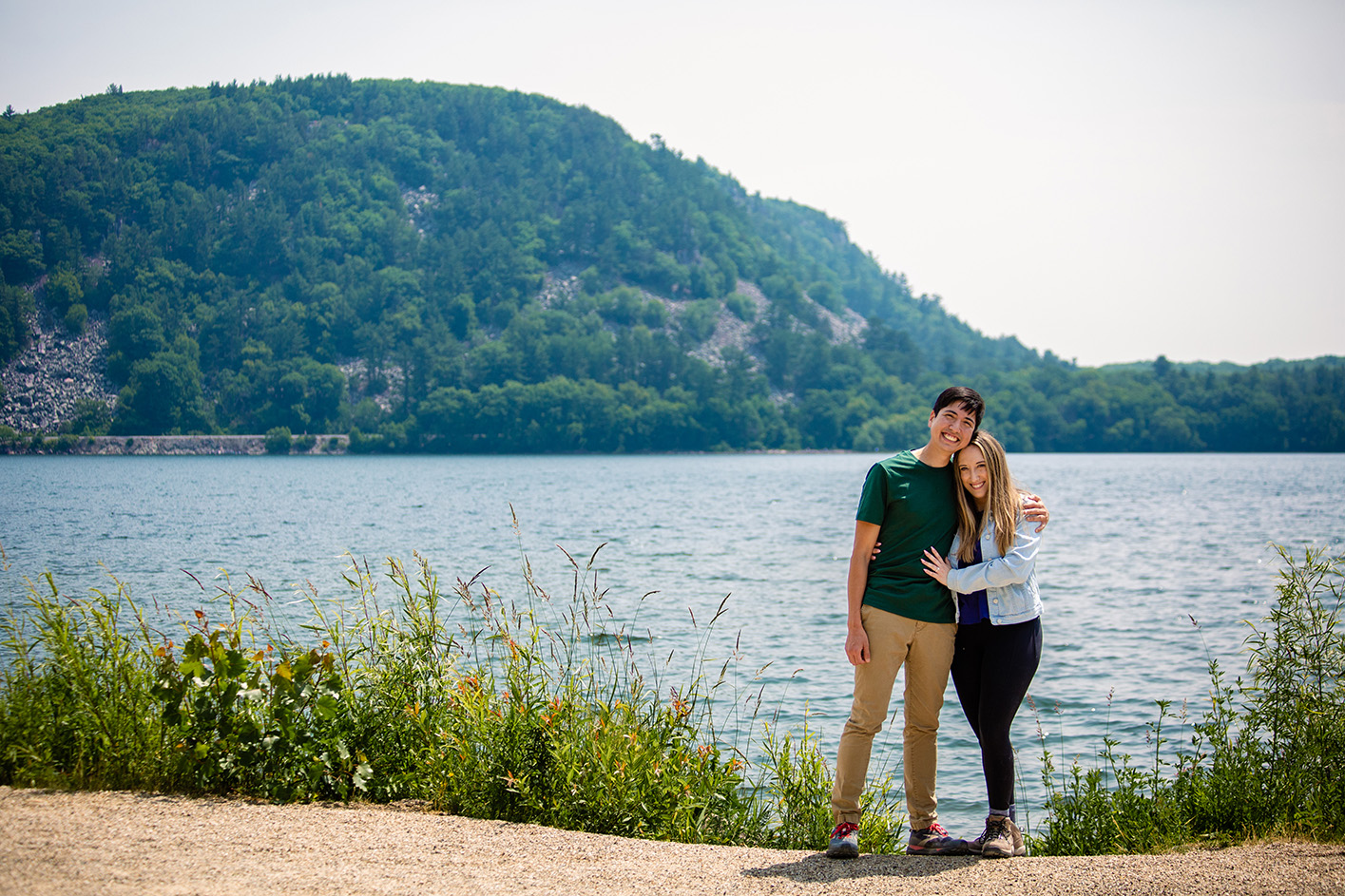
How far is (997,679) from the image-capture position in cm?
553

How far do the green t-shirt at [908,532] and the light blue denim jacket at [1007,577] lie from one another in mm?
174

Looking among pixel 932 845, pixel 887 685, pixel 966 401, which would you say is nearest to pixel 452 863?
pixel 887 685

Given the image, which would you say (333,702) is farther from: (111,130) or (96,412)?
(111,130)

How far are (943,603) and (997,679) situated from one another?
1.65ft

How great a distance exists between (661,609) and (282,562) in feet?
45.3

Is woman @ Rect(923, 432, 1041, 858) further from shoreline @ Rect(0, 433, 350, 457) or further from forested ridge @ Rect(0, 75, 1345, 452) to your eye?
shoreline @ Rect(0, 433, 350, 457)

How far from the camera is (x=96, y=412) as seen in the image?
143250 millimetres

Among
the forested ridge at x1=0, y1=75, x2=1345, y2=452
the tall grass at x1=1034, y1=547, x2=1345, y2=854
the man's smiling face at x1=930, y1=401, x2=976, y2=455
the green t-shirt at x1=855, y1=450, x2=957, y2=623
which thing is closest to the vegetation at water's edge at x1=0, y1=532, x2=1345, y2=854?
the tall grass at x1=1034, y1=547, x2=1345, y2=854

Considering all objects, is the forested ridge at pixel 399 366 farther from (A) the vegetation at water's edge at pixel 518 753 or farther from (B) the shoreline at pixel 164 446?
(A) the vegetation at water's edge at pixel 518 753

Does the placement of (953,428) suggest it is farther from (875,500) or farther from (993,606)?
(993,606)

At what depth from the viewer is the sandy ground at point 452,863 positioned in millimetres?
4902

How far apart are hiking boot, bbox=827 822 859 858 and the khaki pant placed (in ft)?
0.13

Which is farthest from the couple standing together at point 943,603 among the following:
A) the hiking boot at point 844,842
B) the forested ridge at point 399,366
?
the forested ridge at point 399,366

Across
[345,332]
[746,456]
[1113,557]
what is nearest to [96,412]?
[345,332]
